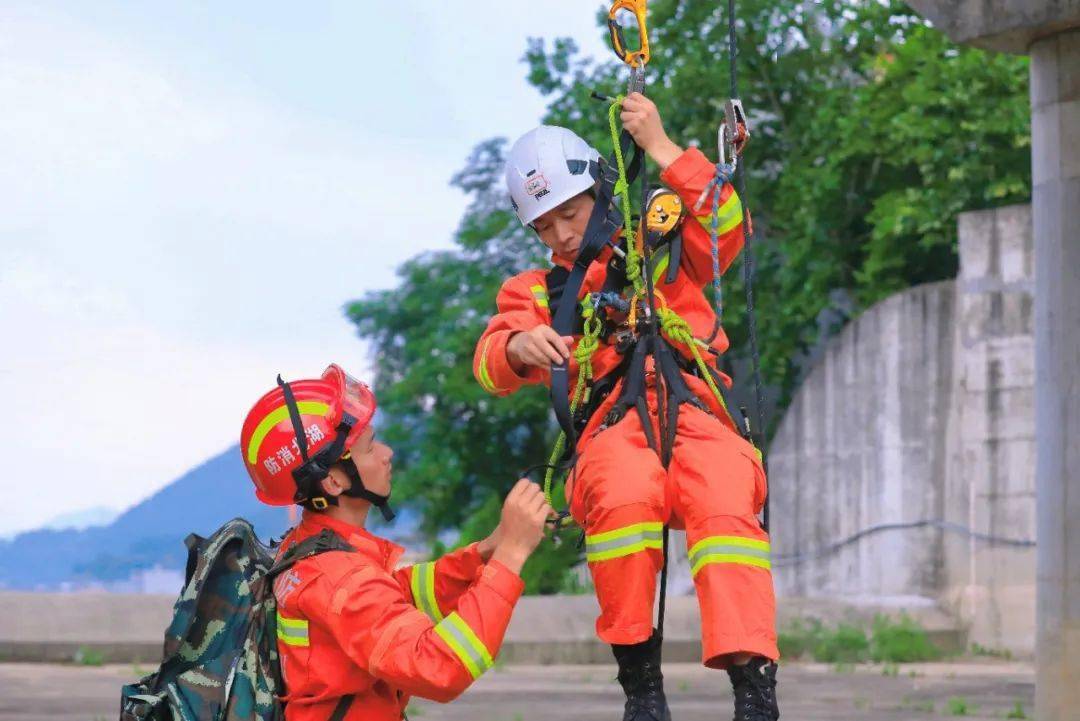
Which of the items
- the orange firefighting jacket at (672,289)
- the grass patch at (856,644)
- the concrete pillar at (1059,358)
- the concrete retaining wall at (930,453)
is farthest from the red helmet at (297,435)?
the concrete retaining wall at (930,453)

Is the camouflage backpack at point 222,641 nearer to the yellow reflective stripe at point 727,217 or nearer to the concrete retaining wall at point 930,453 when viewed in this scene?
the yellow reflective stripe at point 727,217

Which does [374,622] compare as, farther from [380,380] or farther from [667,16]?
[380,380]

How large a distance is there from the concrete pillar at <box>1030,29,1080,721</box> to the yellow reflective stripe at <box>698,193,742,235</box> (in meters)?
3.77

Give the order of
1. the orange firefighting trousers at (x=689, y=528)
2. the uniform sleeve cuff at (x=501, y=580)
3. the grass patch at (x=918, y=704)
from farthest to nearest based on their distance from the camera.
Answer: the grass patch at (x=918, y=704) → the orange firefighting trousers at (x=689, y=528) → the uniform sleeve cuff at (x=501, y=580)

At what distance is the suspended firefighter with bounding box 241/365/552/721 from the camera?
14.5 feet

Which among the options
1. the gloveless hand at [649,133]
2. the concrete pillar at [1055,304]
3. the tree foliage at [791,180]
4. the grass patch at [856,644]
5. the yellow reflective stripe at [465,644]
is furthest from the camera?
the tree foliage at [791,180]

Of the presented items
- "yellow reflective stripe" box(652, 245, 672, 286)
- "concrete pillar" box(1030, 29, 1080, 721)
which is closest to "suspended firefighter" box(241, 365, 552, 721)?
"yellow reflective stripe" box(652, 245, 672, 286)

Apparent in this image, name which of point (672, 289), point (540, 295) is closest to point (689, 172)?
point (672, 289)

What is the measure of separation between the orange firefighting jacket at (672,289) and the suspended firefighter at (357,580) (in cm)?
58

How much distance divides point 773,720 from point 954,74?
1537 centimetres

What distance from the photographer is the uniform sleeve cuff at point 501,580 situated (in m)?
4.49

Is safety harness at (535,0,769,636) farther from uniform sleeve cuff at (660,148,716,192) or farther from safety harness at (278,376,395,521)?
safety harness at (278,376,395,521)

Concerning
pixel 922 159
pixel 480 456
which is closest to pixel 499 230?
pixel 480 456

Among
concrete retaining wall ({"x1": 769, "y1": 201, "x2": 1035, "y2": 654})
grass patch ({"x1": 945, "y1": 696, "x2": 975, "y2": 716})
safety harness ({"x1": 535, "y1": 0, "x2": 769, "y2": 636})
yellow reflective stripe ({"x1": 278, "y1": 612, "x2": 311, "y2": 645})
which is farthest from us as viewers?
concrete retaining wall ({"x1": 769, "y1": 201, "x2": 1035, "y2": 654})
